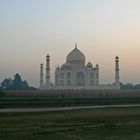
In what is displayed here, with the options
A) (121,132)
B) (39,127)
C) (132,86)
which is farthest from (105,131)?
(132,86)

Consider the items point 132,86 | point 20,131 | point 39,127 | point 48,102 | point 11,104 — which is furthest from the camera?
point 132,86

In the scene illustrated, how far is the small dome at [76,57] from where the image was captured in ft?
349

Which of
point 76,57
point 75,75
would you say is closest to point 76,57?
point 76,57

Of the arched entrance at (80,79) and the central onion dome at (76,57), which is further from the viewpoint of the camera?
the arched entrance at (80,79)

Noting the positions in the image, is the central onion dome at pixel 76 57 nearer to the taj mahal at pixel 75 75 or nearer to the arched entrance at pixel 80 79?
the taj mahal at pixel 75 75

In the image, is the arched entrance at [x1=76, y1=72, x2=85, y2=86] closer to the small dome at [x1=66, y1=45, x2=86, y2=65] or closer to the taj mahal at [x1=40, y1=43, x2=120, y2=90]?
the taj mahal at [x1=40, y1=43, x2=120, y2=90]

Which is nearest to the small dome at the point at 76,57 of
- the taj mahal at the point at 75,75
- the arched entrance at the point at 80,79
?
the taj mahal at the point at 75,75

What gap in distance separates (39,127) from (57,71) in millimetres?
91190

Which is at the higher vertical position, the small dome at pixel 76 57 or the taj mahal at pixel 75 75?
the small dome at pixel 76 57

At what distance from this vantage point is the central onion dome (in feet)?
349

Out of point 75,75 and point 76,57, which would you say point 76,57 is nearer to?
point 76,57

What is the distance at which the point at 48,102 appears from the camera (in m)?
51.4

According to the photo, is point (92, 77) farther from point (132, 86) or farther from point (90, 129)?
point (90, 129)

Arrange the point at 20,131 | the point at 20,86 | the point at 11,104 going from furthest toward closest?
the point at 20,86 → the point at 11,104 → the point at 20,131
